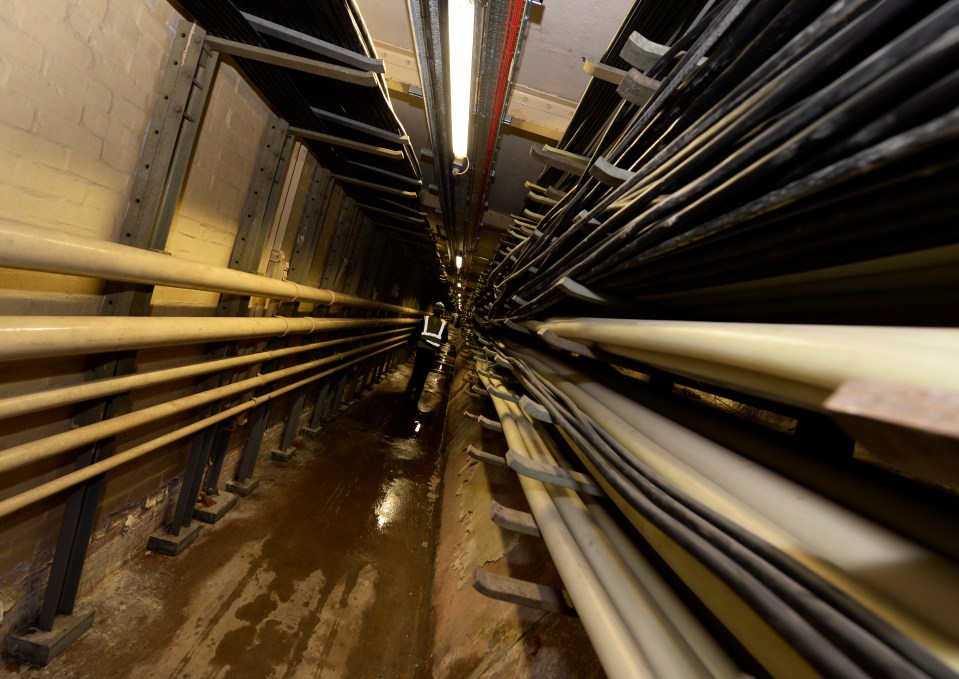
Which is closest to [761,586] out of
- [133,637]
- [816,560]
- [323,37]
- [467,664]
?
[816,560]

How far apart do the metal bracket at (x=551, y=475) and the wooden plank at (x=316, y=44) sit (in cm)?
177

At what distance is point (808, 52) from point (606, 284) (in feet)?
2.61

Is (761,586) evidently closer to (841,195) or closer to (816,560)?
(816,560)

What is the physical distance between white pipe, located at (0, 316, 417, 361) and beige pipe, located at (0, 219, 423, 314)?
15cm

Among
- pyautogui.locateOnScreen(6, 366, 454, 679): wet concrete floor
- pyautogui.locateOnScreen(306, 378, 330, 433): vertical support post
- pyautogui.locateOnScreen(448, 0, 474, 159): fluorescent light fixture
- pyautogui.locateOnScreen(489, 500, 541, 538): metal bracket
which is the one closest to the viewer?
pyautogui.locateOnScreen(489, 500, 541, 538): metal bracket

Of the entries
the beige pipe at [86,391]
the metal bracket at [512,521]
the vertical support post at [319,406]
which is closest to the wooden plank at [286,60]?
the beige pipe at [86,391]

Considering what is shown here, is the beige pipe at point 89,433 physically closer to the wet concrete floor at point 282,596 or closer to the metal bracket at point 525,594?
the wet concrete floor at point 282,596

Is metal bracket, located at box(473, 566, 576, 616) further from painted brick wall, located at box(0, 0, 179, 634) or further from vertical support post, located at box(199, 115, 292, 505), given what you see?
vertical support post, located at box(199, 115, 292, 505)

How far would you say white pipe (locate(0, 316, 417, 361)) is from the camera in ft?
4.10

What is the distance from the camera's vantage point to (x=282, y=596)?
263 centimetres

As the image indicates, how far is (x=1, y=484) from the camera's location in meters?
1.63

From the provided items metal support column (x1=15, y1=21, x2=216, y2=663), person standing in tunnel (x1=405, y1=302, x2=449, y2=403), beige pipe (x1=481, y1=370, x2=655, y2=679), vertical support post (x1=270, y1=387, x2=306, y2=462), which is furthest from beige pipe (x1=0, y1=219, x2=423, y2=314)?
person standing in tunnel (x1=405, y1=302, x2=449, y2=403)

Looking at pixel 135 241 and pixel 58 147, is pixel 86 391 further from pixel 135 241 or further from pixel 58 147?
pixel 58 147

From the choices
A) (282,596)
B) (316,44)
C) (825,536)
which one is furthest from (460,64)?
(282,596)
